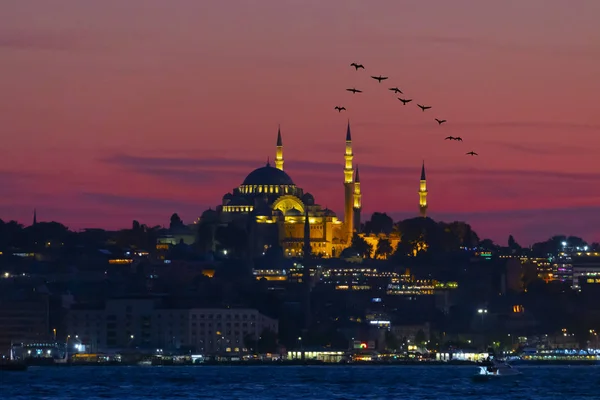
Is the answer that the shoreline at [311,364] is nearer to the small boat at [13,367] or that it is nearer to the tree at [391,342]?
the small boat at [13,367]

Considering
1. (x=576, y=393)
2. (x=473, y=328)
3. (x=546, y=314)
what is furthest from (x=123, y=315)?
(x=576, y=393)

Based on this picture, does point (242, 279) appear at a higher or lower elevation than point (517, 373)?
higher

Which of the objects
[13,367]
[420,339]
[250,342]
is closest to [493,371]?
[13,367]

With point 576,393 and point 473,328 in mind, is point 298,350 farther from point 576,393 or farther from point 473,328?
point 576,393

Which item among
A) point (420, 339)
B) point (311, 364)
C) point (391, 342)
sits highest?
point (420, 339)

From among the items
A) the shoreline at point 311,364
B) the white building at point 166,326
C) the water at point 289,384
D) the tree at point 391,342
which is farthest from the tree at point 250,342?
the water at point 289,384

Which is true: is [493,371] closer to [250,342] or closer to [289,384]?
[289,384]

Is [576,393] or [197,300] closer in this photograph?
[576,393]

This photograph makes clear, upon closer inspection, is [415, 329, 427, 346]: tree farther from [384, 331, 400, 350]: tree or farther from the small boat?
the small boat
